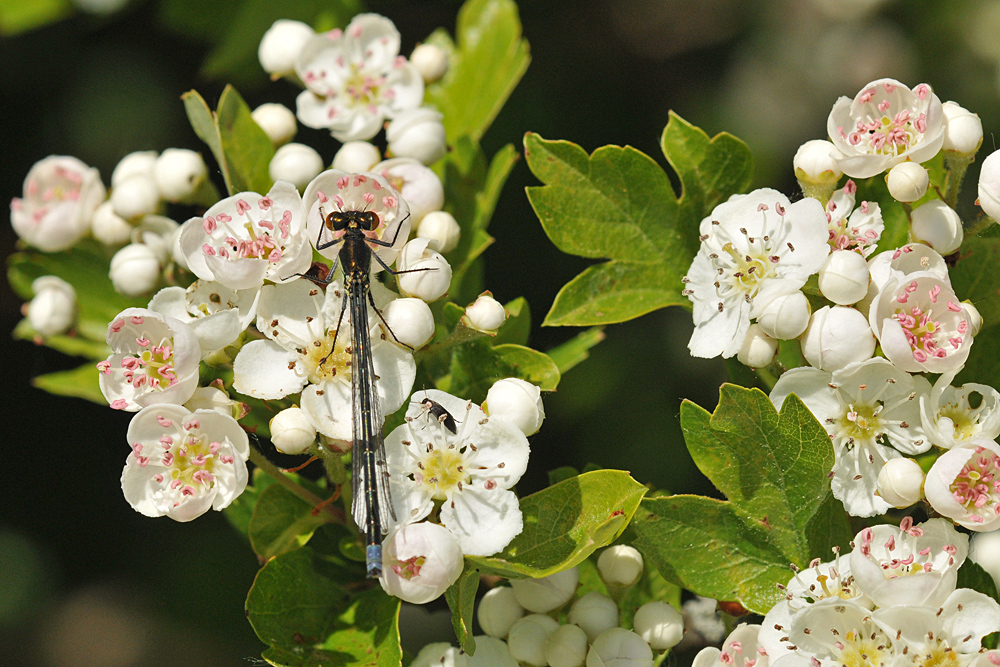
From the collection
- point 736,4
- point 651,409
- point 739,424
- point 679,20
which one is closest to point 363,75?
point 739,424

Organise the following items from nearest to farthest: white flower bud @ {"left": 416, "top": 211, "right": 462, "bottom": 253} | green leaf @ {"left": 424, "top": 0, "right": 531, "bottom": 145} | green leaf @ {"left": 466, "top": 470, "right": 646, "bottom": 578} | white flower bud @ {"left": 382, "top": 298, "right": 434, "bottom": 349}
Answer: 1. green leaf @ {"left": 466, "top": 470, "right": 646, "bottom": 578}
2. white flower bud @ {"left": 382, "top": 298, "right": 434, "bottom": 349}
3. white flower bud @ {"left": 416, "top": 211, "right": 462, "bottom": 253}
4. green leaf @ {"left": 424, "top": 0, "right": 531, "bottom": 145}

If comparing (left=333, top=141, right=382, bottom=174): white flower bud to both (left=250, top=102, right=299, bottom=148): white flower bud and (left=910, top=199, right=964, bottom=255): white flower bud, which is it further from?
(left=910, top=199, right=964, bottom=255): white flower bud

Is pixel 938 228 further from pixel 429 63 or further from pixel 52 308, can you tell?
pixel 52 308

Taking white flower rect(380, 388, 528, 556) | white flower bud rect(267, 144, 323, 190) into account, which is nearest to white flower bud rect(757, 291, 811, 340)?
white flower rect(380, 388, 528, 556)

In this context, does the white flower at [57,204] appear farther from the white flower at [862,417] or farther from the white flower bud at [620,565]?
the white flower at [862,417]

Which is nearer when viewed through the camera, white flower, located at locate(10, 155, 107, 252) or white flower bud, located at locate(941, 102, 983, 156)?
white flower bud, located at locate(941, 102, 983, 156)

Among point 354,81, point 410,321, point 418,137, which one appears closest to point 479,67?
point 354,81
